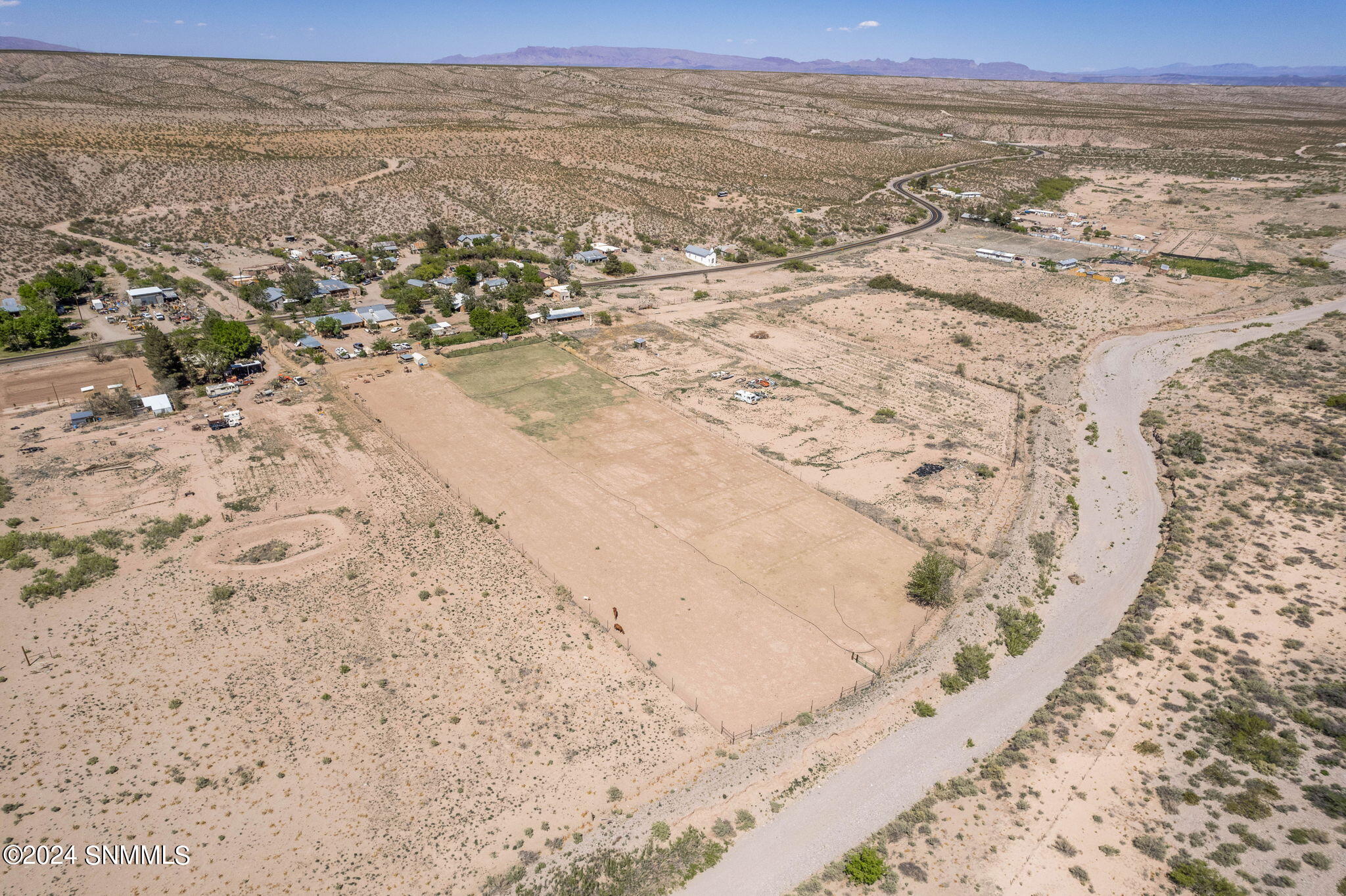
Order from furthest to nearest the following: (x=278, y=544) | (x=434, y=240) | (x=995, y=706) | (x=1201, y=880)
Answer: (x=434, y=240)
(x=278, y=544)
(x=995, y=706)
(x=1201, y=880)

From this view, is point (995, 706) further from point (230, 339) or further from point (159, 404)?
point (230, 339)

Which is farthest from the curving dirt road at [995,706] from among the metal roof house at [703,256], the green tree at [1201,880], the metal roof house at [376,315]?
the metal roof house at [376,315]

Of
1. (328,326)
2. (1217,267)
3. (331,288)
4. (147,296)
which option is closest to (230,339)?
(328,326)

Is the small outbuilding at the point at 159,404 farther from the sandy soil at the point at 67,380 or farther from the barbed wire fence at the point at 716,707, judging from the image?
the barbed wire fence at the point at 716,707


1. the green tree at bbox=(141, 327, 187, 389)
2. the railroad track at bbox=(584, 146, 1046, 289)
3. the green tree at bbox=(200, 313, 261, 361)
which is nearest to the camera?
the green tree at bbox=(141, 327, 187, 389)

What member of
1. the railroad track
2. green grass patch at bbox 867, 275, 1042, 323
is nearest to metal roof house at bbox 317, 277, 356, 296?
the railroad track

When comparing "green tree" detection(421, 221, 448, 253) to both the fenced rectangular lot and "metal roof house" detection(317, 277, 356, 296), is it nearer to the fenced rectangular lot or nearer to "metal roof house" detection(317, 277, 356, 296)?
"metal roof house" detection(317, 277, 356, 296)
